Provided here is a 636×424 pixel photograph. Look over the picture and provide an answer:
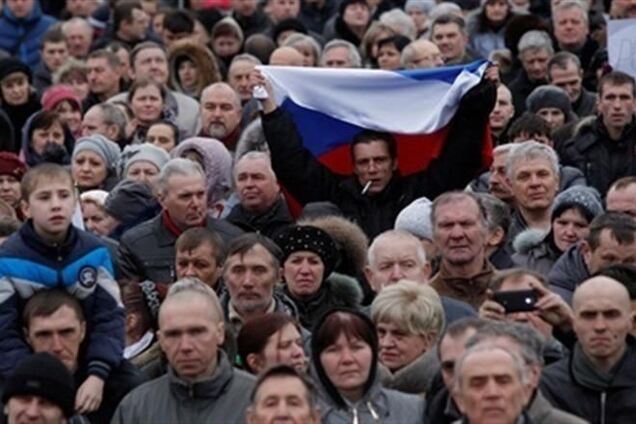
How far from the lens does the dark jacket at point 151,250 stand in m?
19.0

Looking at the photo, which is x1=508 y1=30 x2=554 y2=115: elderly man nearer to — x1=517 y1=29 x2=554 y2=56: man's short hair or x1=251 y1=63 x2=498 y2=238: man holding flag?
x1=517 y1=29 x2=554 y2=56: man's short hair

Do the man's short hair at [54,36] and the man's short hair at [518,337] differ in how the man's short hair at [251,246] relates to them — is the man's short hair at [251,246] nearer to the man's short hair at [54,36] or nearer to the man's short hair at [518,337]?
the man's short hair at [518,337]

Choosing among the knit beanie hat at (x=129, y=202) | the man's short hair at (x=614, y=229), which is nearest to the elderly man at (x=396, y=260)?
the man's short hair at (x=614, y=229)

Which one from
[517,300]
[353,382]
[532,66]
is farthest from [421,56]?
[353,382]

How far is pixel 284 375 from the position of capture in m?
14.5

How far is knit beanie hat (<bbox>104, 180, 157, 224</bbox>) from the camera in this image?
20.6 metres

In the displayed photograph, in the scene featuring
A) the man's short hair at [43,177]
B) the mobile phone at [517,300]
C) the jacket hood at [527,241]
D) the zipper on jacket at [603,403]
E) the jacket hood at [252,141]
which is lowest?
the zipper on jacket at [603,403]

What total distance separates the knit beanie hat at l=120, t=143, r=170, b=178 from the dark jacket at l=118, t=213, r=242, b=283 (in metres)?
2.03

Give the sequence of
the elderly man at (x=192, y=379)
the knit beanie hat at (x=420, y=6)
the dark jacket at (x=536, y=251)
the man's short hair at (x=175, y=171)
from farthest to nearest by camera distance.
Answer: the knit beanie hat at (x=420, y=6), the man's short hair at (x=175, y=171), the dark jacket at (x=536, y=251), the elderly man at (x=192, y=379)

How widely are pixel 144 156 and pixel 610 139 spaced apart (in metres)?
3.33

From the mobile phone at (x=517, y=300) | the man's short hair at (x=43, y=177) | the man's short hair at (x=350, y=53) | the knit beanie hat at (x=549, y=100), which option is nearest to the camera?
the mobile phone at (x=517, y=300)

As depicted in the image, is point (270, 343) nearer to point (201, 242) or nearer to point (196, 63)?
point (201, 242)

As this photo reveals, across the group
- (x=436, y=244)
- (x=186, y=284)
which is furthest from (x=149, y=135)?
(x=186, y=284)

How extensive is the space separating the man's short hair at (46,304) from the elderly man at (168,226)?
8.87ft
